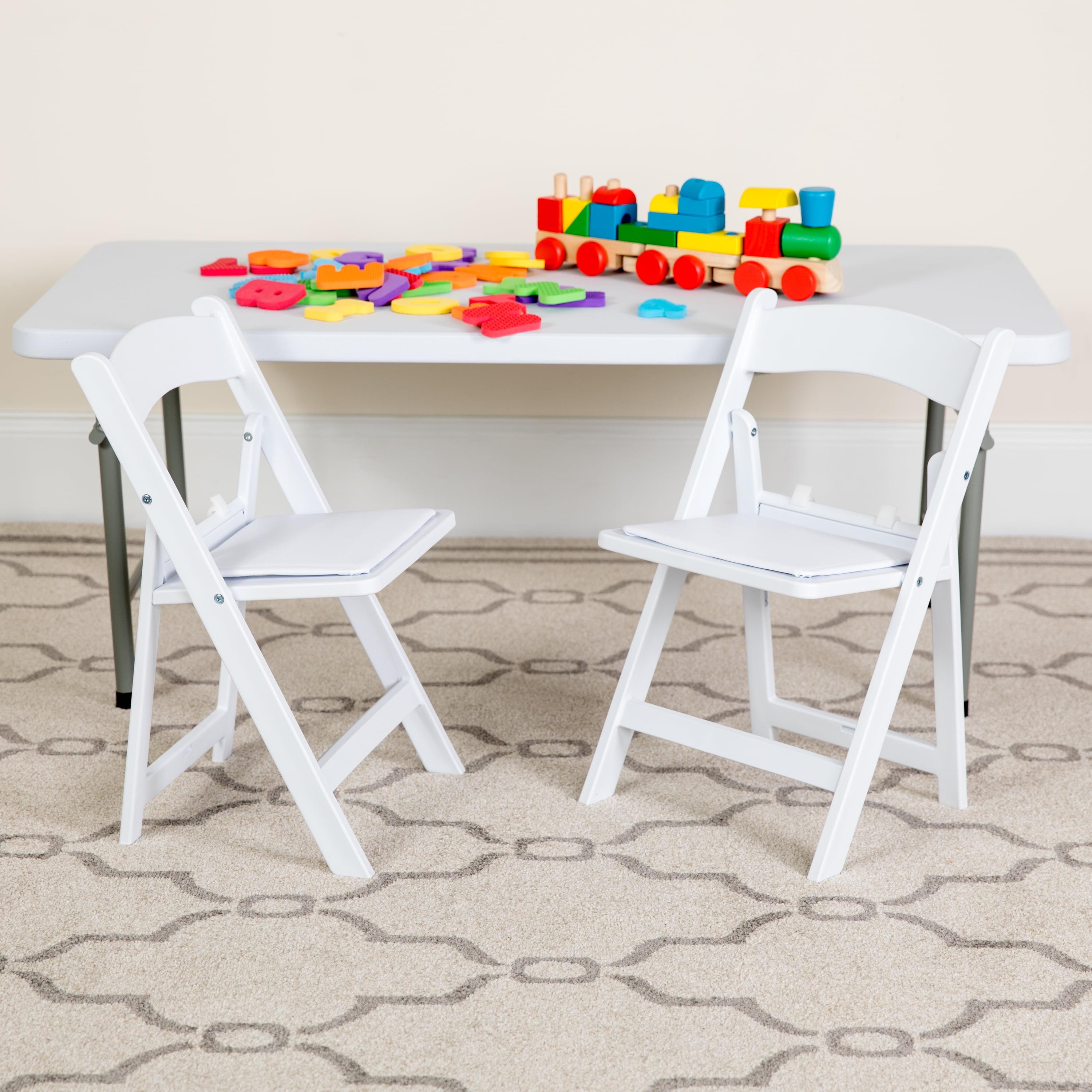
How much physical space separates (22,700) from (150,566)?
70 cm

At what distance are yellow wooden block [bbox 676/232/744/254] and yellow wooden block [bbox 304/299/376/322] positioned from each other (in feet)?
1.76

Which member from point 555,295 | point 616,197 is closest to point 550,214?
point 616,197

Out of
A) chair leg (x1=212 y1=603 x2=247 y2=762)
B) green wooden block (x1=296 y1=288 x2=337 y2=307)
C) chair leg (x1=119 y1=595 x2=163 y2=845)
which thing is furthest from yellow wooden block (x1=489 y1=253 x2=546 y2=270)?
chair leg (x1=119 y1=595 x2=163 y2=845)

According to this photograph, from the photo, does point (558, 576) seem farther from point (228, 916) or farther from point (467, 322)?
point (228, 916)

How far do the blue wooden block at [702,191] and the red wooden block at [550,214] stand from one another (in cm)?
28

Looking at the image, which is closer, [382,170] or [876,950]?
[876,950]

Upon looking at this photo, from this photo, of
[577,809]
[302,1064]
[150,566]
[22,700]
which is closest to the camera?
[302,1064]

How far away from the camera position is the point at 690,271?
2.21m

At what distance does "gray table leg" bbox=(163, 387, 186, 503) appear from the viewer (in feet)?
7.82

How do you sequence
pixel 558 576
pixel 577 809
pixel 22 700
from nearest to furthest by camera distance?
pixel 577 809
pixel 22 700
pixel 558 576

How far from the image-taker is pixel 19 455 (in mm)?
3141

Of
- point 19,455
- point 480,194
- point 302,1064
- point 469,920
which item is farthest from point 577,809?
point 19,455

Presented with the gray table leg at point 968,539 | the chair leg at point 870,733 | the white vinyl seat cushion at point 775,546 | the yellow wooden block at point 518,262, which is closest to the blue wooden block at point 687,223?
the yellow wooden block at point 518,262

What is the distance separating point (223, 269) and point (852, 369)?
1.14m
